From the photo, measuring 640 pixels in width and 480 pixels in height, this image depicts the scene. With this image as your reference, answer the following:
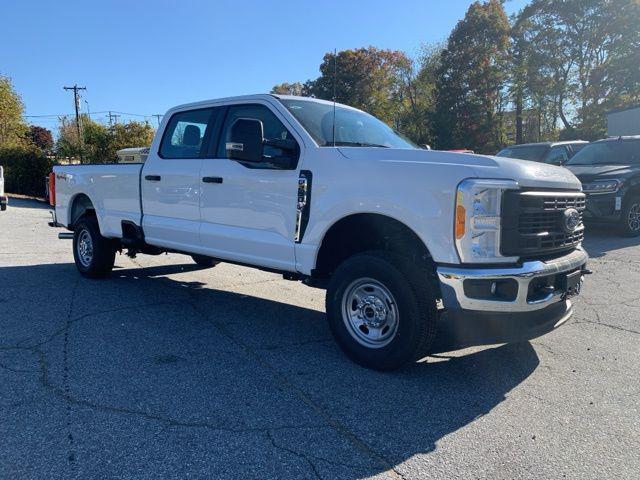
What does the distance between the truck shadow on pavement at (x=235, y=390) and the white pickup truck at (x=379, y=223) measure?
373 mm

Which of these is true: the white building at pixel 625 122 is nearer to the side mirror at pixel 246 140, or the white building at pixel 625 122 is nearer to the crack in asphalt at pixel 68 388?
the side mirror at pixel 246 140

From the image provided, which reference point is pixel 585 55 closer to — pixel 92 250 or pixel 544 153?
pixel 544 153

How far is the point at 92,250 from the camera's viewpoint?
22.8ft

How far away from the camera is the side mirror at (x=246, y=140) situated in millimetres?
4285

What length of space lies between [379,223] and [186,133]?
2.80m

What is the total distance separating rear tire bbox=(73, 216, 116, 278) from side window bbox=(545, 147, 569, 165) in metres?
9.85

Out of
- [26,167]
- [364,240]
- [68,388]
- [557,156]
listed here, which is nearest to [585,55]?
[557,156]

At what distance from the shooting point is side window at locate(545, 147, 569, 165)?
40.1 ft

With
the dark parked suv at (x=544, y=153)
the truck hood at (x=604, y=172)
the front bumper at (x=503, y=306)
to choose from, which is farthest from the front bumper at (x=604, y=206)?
the front bumper at (x=503, y=306)

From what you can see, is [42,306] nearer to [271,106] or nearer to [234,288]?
[234,288]

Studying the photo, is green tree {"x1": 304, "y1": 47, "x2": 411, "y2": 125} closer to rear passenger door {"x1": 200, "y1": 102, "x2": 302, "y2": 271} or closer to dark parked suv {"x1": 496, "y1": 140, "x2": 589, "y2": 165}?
dark parked suv {"x1": 496, "y1": 140, "x2": 589, "y2": 165}

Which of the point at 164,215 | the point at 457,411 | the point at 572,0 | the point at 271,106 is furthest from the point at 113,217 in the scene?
the point at 572,0

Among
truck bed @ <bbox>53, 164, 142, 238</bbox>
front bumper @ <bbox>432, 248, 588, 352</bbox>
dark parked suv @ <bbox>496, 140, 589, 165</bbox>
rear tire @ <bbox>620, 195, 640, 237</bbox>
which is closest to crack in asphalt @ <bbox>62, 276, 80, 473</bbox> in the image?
truck bed @ <bbox>53, 164, 142, 238</bbox>

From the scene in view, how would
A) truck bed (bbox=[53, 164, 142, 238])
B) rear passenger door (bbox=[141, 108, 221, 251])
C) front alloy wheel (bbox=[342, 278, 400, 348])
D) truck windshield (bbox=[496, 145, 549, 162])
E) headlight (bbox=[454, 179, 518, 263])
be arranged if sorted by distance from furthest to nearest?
truck windshield (bbox=[496, 145, 549, 162]) → truck bed (bbox=[53, 164, 142, 238]) → rear passenger door (bbox=[141, 108, 221, 251]) → front alloy wheel (bbox=[342, 278, 400, 348]) → headlight (bbox=[454, 179, 518, 263])
